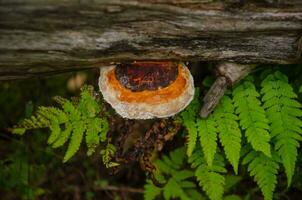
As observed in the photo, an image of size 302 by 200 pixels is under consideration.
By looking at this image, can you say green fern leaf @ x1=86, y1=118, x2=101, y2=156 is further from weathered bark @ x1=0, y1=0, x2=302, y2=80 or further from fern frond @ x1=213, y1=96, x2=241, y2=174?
fern frond @ x1=213, y1=96, x2=241, y2=174

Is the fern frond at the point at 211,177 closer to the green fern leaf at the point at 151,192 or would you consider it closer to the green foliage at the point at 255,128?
the green foliage at the point at 255,128

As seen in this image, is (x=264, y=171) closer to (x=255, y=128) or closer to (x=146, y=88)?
(x=255, y=128)

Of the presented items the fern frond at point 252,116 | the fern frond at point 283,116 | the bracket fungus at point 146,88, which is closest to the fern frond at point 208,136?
the fern frond at point 252,116

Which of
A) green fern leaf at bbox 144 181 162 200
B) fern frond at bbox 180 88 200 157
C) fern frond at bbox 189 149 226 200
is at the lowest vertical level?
green fern leaf at bbox 144 181 162 200

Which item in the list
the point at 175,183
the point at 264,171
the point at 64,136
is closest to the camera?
the point at 264,171

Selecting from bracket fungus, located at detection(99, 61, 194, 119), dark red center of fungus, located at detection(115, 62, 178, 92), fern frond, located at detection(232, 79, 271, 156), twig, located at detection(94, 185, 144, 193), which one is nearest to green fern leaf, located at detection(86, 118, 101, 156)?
bracket fungus, located at detection(99, 61, 194, 119)

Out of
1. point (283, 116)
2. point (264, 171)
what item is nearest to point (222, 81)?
point (283, 116)

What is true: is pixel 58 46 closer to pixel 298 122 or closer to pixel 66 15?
pixel 66 15
